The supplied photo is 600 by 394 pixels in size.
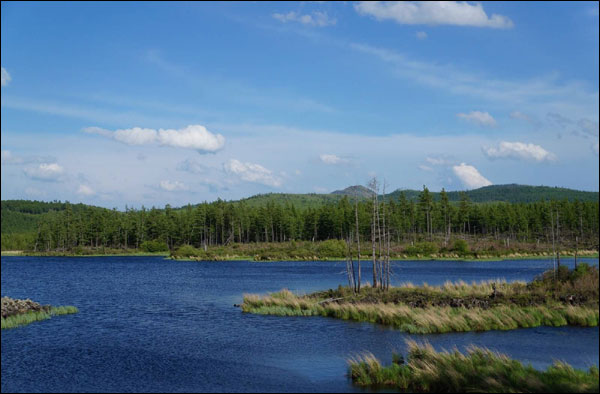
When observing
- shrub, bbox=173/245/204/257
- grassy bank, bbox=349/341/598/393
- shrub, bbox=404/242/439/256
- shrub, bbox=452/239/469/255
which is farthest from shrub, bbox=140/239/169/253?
grassy bank, bbox=349/341/598/393

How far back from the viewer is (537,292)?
38781mm

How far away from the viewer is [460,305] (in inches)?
1499

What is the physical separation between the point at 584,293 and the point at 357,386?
2140cm

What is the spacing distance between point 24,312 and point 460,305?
32.8 m

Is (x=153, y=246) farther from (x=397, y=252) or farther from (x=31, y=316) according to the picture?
(x=31, y=316)

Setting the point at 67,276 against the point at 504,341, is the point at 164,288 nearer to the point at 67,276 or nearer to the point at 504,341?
the point at 67,276

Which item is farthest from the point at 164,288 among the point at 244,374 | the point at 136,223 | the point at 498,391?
the point at 136,223

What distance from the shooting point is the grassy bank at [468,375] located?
18.3 metres

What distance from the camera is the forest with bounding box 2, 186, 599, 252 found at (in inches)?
5438

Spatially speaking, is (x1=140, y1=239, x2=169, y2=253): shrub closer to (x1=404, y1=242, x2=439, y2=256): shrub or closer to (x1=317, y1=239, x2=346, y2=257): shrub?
(x1=317, y1=239, x2=346, y2=257): shrub

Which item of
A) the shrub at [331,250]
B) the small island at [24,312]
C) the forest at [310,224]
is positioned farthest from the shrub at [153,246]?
the small island at [24,312]

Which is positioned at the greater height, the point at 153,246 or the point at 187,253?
the point at 153,246

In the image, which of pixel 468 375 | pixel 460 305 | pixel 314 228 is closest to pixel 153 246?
pixel 314 228

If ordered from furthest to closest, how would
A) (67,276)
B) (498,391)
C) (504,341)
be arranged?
(67,276) → (504,341) → (498,391)
